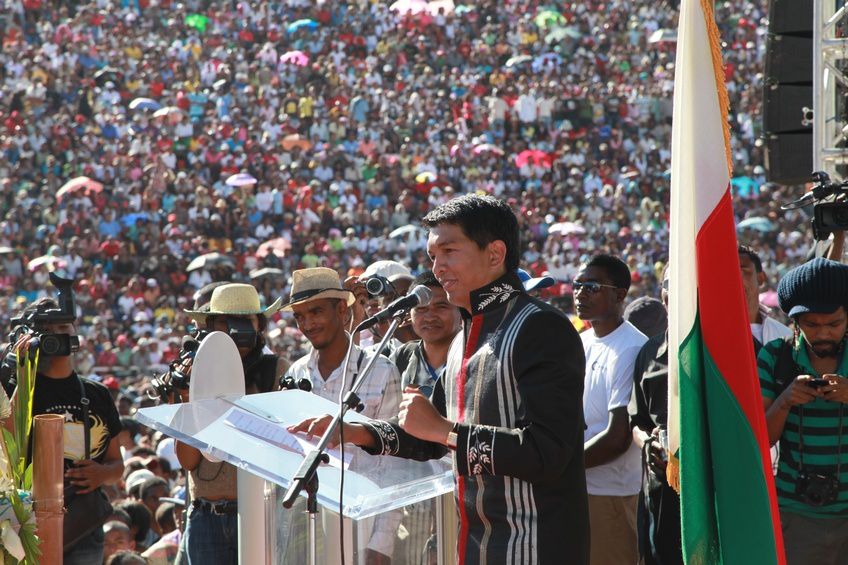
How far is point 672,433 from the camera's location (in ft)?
11.1

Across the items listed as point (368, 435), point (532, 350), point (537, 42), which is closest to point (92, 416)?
point (368, 435)

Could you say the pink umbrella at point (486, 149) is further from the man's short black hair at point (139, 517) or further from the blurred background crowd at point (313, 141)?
the man's short black hair at point (139, 517)

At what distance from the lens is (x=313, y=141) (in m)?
25.0

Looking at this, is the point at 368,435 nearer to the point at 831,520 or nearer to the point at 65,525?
the point at 831,520

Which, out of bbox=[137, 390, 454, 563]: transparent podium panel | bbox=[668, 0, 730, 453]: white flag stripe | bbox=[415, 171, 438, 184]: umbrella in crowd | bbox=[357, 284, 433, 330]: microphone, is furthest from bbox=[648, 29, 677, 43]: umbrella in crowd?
bbox=[357, 284, 433, 330]: microphone

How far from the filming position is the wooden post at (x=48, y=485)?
12.6 ft

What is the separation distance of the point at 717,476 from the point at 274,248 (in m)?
17.8

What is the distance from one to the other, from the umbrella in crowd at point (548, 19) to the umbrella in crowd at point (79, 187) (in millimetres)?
11759

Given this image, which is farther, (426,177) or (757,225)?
(426,177)

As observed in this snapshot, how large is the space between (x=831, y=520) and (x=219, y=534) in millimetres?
2127

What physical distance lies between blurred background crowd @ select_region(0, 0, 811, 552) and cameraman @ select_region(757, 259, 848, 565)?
1182cm

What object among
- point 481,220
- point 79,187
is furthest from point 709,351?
point 79,187

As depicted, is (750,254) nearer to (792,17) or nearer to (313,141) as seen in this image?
(792,17)

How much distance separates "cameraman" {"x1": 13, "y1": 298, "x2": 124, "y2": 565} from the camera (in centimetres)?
500
